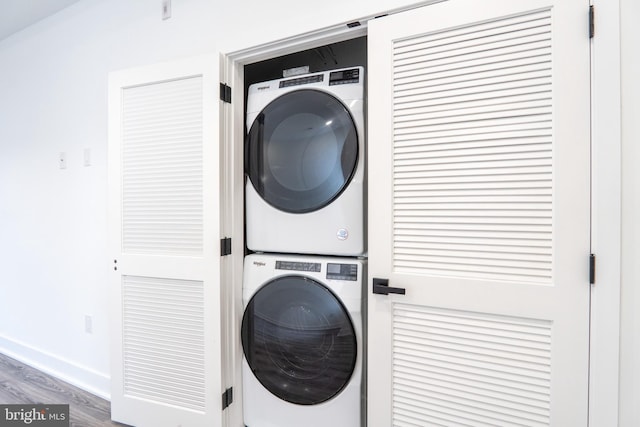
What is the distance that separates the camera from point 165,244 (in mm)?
1625

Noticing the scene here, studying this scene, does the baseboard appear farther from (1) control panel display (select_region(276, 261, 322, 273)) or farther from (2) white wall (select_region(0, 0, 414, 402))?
(1) control panel display (select_region(276, 261, 322, 273))

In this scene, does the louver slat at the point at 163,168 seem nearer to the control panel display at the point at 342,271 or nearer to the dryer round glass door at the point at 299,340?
the dryer round glass door at the point at 299,340

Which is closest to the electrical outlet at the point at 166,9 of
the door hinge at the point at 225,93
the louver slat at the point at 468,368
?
the door hinge at the point at 225,93

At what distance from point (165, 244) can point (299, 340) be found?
84cm

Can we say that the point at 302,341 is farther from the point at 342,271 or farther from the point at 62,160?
the point at 62,160

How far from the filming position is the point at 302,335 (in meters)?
1.47

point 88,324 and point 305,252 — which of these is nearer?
point 305,252

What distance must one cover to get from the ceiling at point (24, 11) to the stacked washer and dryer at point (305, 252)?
179 cm

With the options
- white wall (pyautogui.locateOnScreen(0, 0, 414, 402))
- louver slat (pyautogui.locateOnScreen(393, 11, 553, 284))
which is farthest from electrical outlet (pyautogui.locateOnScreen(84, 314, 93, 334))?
louver slat (pyautogui.locateOnScreen(393, 11, 553, 284))

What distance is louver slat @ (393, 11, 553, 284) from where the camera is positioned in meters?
1.03

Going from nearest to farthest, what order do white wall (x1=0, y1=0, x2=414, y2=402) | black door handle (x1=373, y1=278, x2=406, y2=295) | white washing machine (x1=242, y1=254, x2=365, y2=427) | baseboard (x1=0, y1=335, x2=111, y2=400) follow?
black door handle (x1=373, y1=278, x2=406, y2=295), white washing machine (x1=242, y1=254, x2=365, y2=427), white wall (x1=0, y1=0, x2=414, y2=402), baseboard (x1=0, y1=335, x2=111, y2=400)

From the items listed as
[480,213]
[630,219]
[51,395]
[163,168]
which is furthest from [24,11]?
[630,219]

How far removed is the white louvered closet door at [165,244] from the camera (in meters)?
1.54

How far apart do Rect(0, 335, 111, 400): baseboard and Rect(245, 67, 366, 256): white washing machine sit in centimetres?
146
